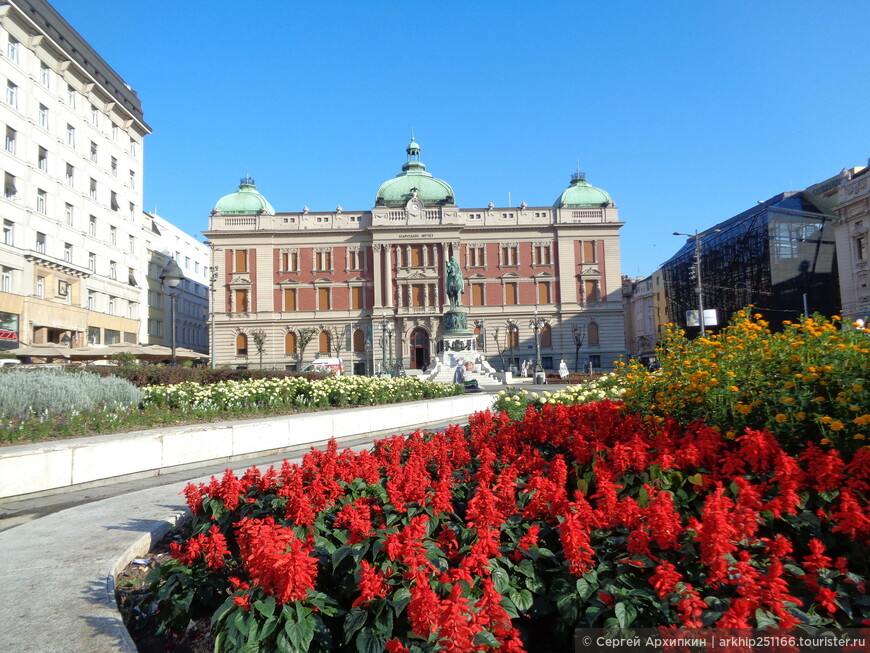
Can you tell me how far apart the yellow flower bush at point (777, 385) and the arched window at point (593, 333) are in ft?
174

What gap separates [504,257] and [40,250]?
3894 cm

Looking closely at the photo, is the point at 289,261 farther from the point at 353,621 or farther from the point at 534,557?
the point at 353,621

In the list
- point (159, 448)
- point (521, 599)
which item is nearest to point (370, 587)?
point (521, 599)

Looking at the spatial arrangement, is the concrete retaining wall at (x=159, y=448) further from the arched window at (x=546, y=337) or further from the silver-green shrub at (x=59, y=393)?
the arched window at (x=546, y=337)

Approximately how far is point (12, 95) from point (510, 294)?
41.8 meters

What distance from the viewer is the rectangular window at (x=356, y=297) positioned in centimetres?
6047

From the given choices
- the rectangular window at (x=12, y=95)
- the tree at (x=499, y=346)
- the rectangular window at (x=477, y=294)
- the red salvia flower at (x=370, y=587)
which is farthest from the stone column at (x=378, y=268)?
the red salvia flower at (x=370, y=587)

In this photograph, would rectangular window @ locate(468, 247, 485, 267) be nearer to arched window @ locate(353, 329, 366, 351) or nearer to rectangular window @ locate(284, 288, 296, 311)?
arched window @ locate(353, 329, 366, 351)

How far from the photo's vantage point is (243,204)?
61.8 meters

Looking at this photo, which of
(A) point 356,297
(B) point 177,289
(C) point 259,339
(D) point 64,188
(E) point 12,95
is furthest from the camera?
(A) point 356,297

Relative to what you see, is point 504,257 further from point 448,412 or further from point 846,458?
point 846,458

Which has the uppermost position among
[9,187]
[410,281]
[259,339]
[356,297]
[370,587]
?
[9,187]

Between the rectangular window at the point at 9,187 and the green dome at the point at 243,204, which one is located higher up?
the green dome at the point at 243,204

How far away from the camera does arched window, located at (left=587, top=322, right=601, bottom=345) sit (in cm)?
5928
